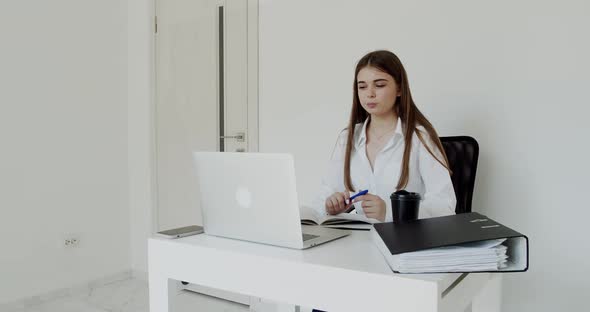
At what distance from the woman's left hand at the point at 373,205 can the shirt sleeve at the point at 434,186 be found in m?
0.22

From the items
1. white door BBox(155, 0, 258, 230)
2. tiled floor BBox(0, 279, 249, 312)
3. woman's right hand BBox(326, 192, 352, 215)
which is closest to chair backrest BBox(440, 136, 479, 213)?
woman's right hand BBox(326, 192, 352, 215)

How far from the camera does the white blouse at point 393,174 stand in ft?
4.92

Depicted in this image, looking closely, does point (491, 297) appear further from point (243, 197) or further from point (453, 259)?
point (243, 197)

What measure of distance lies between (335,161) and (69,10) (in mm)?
2232

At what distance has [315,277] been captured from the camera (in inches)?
34.6

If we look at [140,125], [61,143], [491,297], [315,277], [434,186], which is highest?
[140,125]

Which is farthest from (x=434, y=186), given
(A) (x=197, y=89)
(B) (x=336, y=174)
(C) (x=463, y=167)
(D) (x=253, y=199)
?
(A) (x=197, y=89)

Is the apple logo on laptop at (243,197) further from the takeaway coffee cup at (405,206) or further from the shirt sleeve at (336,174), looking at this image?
the shirt sleeve at (336,174)

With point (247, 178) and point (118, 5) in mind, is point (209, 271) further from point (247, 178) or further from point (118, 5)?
point (118, 5)

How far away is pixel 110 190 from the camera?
3230 millimetres

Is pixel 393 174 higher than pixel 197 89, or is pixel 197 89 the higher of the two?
pixel 197 89

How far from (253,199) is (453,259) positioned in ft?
1.48

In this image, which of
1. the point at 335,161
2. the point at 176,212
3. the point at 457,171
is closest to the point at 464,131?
the point at 457,171

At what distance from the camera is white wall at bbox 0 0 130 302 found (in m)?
2.63
